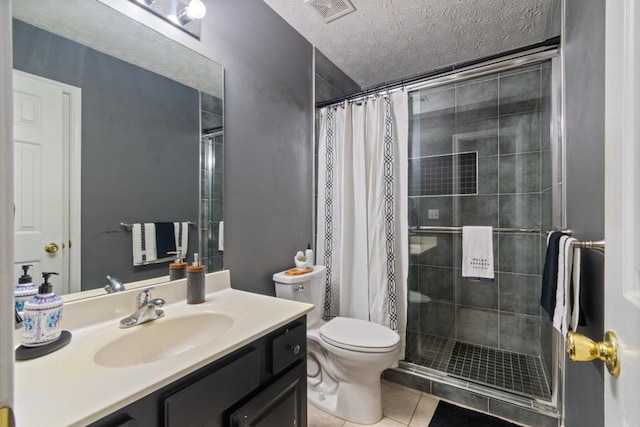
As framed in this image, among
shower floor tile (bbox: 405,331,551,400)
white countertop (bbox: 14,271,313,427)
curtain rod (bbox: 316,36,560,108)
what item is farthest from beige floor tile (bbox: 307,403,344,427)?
curtain rod (bbox: 316,36,560,108)

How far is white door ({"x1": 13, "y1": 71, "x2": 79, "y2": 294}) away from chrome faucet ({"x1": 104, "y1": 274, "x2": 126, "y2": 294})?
0.09 metres

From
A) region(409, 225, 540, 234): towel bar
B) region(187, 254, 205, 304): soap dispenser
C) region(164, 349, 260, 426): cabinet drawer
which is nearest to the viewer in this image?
region(164, 349, 260, 426): cabinet drawer

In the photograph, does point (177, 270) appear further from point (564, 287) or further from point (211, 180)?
point (564, 287)

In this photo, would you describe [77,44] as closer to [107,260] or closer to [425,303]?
[107,260]

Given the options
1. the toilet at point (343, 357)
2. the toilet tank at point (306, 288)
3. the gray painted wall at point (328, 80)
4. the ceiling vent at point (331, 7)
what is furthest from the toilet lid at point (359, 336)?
the ceiling vent at point (331, 7)

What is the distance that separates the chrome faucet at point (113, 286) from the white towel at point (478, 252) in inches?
86.3

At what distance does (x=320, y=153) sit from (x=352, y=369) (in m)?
1.46

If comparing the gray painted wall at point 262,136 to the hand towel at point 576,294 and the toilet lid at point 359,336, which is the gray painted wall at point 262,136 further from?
the hand towel at point 576,294

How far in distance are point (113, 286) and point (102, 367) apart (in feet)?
1.40

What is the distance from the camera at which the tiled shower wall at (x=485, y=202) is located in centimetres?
223

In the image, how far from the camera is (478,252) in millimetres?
2174

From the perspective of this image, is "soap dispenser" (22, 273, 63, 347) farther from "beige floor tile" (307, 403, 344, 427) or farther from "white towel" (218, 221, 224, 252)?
"beige floor tile" (307, 403, 344, 427)

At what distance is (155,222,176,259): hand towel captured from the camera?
1.20m

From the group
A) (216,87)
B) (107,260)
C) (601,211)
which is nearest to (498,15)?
(601,211)
